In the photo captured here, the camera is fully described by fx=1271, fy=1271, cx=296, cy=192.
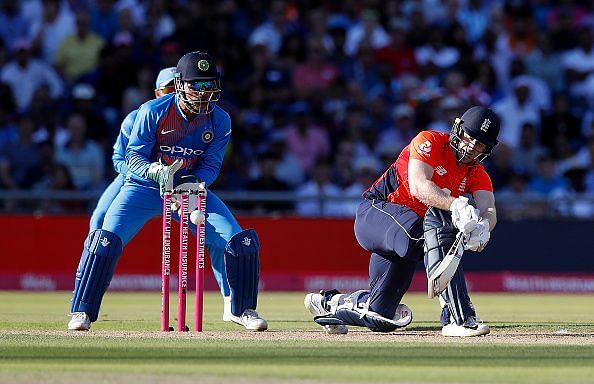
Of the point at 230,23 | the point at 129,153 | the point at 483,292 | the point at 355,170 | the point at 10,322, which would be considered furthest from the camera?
the point at 230,23

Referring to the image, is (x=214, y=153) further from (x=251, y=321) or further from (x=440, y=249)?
(x=440, y=249)

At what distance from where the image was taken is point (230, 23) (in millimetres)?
18641

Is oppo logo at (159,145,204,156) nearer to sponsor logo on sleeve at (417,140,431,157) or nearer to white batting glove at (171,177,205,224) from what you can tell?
white batting glove at (171,177,205,224)

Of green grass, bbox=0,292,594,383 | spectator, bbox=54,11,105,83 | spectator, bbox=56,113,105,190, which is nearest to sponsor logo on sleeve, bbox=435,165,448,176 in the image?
green grass, bbox=0,292,594,383

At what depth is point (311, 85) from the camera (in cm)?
1816

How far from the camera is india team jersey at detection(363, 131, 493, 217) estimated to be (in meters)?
8.79

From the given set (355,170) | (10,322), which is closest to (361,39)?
(355,170)

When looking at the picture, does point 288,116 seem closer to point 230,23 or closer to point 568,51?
point 230,23

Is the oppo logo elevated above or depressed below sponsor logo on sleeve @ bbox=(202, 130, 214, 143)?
below

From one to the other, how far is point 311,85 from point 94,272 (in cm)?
953

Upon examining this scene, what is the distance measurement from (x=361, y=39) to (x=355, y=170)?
2.66 meters

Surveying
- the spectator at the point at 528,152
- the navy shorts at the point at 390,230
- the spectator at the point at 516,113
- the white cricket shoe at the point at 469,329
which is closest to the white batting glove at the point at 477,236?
the navy shorts at the point at 390,230

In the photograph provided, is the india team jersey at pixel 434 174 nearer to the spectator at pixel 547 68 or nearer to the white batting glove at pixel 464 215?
the white batting glove at pixel 464 215

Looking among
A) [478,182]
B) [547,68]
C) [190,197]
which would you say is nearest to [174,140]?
[190,197]
